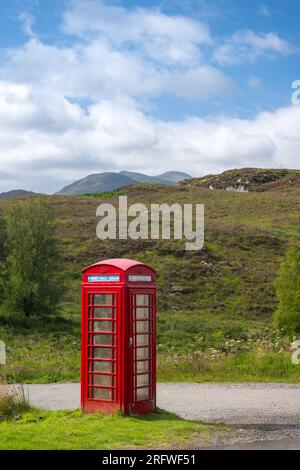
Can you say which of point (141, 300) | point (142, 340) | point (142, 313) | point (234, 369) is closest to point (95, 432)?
point (142, 340)

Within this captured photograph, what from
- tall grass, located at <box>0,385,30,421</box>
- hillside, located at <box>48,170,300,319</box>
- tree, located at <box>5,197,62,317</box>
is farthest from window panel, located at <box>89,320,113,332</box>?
hillside, located at <box>48,170,300,319</box>

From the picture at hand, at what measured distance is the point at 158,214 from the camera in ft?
230

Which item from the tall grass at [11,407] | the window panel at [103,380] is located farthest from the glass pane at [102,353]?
the tall grass at [11,407]

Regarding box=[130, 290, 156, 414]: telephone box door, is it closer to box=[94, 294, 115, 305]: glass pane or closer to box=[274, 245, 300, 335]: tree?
box=[94, 294, 115, 305]: glass pane

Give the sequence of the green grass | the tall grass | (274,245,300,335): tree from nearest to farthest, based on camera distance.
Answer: the green grass < the tall grass < (274,245,300,335): tree

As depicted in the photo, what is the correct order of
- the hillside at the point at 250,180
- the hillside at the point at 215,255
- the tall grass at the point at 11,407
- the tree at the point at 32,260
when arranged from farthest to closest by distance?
the hillside at the point at 250,180 < the hillside at the point at 215,255 < the tree at the point at 32,260 < the tall grass at the point at 11,407

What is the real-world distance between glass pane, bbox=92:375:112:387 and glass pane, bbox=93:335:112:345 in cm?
58

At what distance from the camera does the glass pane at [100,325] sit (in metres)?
11.4

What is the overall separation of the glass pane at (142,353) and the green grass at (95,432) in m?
1.02

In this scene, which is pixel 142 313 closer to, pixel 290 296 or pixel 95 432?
pixel 95 432

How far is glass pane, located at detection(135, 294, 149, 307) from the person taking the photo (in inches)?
455

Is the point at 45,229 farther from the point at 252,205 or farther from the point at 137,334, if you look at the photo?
the point at 252,205

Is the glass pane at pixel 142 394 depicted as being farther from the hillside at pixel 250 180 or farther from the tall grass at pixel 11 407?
the hillside at pixel 250 180

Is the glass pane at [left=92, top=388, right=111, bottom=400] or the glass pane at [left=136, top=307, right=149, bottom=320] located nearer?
the glass pane at [left=92, top=388, right=111, bottom=400]
